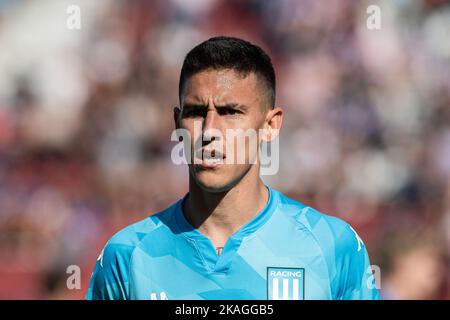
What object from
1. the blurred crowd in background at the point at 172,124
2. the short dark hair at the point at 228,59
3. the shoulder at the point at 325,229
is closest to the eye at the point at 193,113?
the short dark hair at the point at 228,59

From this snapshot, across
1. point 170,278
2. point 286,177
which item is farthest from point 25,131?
point 170,278

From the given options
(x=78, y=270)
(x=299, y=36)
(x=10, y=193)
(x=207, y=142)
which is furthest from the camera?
(x=299, y=36)

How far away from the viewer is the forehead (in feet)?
10.4

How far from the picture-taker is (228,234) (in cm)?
336

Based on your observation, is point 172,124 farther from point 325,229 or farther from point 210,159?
point 210,159

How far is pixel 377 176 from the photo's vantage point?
782 cm

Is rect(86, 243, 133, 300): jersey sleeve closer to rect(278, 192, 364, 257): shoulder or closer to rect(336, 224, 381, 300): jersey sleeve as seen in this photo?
rect(278, 192, 364, 257): shoulder

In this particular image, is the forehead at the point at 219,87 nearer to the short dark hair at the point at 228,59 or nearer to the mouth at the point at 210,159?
the short dark hair at the point at 228,59

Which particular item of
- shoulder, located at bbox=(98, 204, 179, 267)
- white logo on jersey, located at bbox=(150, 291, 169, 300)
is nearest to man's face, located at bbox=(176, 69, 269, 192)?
shoulder, located at bbox=(98, 204, 179, 267)

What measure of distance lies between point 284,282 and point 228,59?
1.09m

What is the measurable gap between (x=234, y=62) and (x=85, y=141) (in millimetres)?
4805

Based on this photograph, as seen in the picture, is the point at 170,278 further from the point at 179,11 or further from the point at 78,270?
the point at 179,11

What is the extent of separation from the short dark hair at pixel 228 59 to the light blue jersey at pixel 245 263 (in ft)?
2.20

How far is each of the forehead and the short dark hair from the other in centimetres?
3
